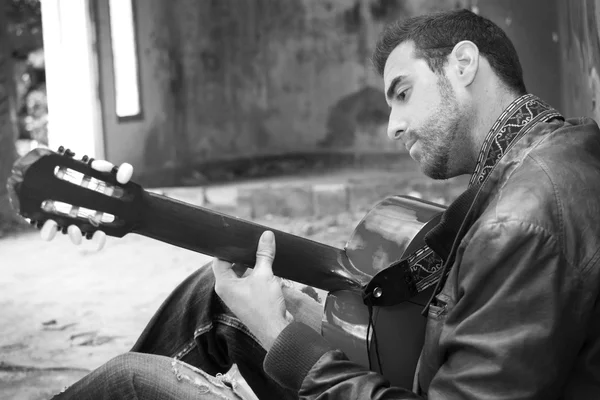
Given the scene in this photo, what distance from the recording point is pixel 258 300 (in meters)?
1.73

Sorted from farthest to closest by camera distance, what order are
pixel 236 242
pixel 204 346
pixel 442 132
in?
1. pixel 204 346
2. pixel 236 242
3. pixel 442 132

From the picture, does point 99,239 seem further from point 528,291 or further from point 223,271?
point 528,291

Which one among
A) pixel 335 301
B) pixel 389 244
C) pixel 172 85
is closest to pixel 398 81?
pixel 389 244

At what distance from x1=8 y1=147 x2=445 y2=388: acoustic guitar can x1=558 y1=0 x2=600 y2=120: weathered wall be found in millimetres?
2323

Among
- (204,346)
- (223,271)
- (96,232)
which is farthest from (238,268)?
(96,232)

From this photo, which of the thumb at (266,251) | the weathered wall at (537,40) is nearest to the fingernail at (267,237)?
the thumb at (266,251)

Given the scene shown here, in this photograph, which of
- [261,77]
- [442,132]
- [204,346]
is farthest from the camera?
[261,77]

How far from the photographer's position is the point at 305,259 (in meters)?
2.02

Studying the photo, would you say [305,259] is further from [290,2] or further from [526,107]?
[290,2]

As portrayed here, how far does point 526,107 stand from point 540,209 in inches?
12.4

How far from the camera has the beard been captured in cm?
168

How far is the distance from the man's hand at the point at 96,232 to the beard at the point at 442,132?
0.59 metres

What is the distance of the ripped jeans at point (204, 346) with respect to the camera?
5.56 ft

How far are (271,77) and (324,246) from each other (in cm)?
724
